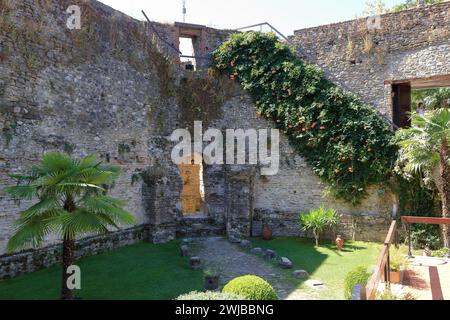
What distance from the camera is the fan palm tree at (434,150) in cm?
1184

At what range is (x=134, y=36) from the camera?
15234 millimetres

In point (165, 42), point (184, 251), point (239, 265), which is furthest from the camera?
point (165, 42)

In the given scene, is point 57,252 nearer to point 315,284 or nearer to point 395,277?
point 315,284

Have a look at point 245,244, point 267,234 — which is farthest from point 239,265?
point 267,234

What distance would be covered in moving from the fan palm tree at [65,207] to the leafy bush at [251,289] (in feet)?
7.96

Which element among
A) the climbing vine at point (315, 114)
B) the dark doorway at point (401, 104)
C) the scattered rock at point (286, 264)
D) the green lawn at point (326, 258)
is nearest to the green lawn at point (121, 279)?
the scattered rock at point (286, 264)

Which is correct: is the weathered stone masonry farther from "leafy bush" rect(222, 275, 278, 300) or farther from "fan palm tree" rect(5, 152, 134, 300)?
"leafy bush" rect(222, 275, 278, 300)

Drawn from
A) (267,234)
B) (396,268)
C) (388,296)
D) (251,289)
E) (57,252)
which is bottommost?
(267,234)

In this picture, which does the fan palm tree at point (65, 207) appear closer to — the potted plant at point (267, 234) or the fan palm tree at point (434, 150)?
the potted plant at point (267, 234)

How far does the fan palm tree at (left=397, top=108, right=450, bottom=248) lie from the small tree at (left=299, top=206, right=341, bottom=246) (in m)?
3.30

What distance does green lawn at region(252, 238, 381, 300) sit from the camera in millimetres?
9664

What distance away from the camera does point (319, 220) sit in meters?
14.4

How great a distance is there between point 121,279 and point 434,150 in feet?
33.0

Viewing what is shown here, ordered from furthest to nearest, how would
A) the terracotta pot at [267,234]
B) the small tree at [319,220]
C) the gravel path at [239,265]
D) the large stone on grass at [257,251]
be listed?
the terracotta pot at [267,234] < the small tree at [319,220] < the large stone on grass at [257,251] < the gravel path at [239,265]
